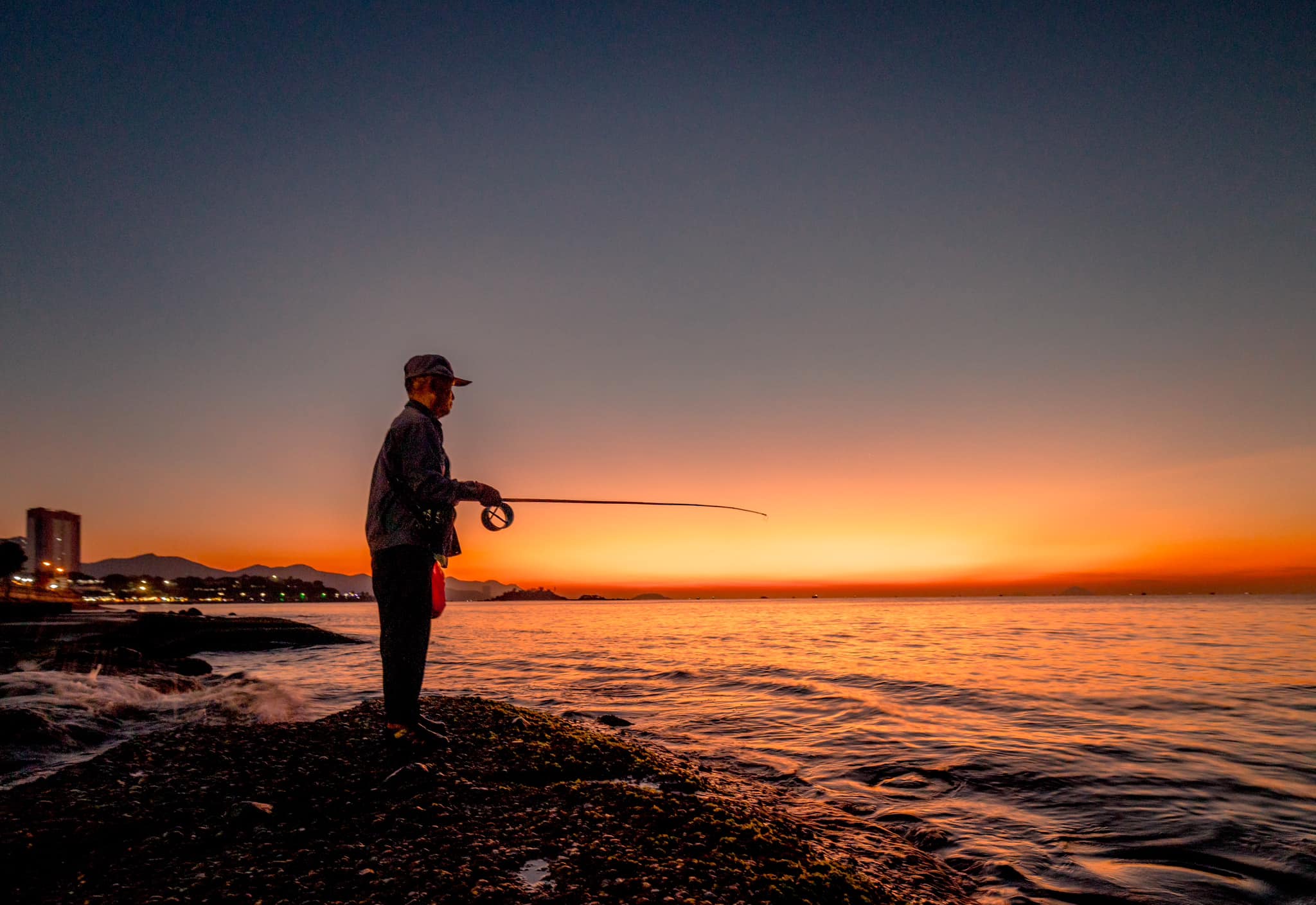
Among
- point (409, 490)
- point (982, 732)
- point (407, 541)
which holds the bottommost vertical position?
point (982, 732)

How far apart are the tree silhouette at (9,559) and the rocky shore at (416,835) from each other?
200 ft

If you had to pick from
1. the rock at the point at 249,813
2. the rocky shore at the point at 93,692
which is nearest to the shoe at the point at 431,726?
the rock at the point at 249,813

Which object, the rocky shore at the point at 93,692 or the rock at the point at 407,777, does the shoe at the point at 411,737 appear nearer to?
the rock at the point at 407,777

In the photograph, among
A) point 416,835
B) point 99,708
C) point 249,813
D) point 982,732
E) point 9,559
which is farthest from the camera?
point 9,559

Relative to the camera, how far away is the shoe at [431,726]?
548cm

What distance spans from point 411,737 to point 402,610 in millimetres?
1123

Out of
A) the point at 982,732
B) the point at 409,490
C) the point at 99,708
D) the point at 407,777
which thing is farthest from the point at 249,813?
the point at 982,732

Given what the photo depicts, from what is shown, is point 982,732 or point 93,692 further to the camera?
point 93,692

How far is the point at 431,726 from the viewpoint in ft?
19.1

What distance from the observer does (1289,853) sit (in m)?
4.64

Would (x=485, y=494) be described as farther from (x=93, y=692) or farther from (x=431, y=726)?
(x=93, y=692)

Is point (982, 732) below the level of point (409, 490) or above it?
below

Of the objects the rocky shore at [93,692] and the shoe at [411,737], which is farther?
the rocky shore at [93,692]

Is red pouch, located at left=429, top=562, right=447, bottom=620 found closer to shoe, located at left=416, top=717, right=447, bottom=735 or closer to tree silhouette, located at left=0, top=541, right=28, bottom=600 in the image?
shoe, located at left=416, top=717, right=447, bottom=735
